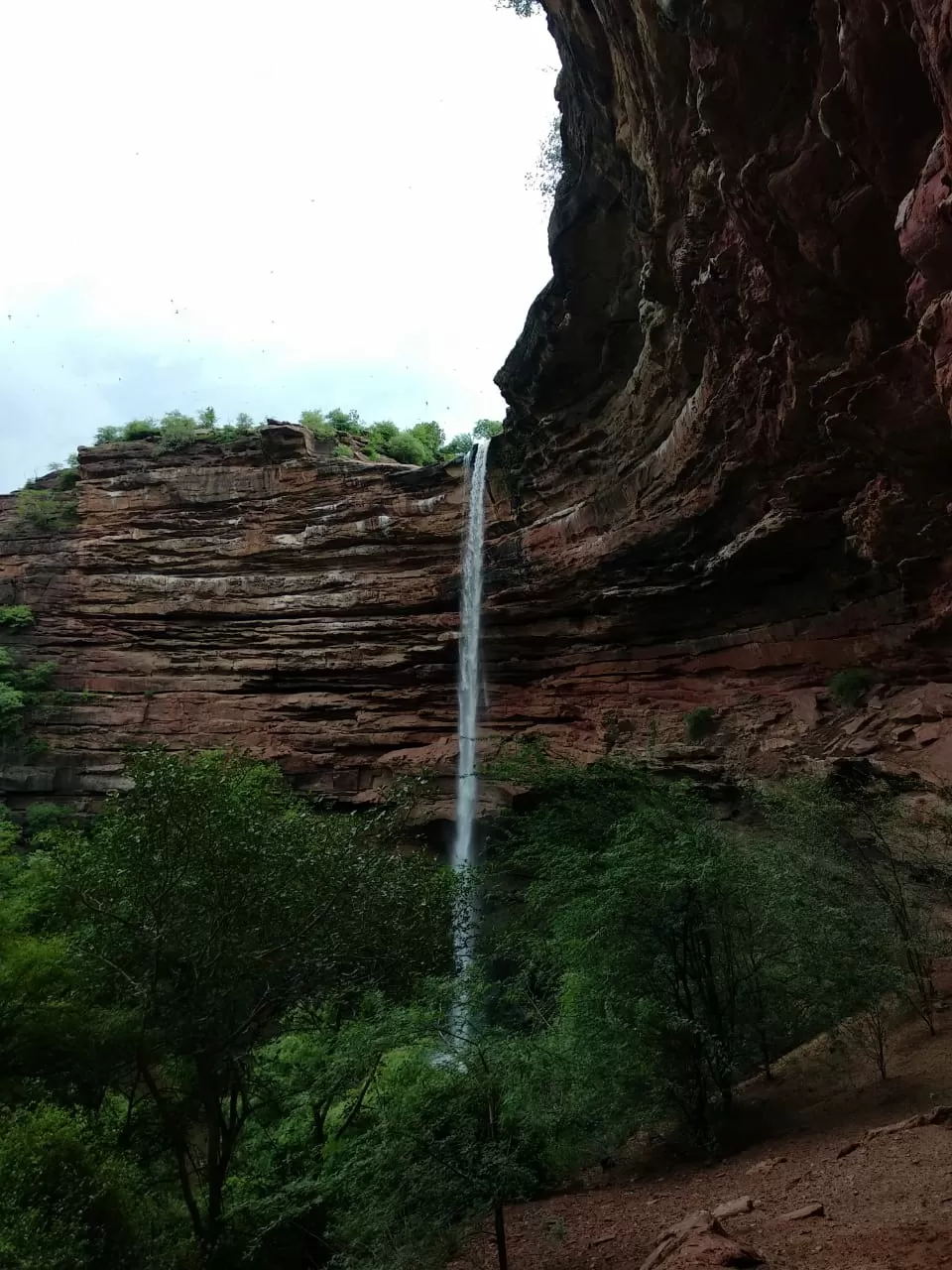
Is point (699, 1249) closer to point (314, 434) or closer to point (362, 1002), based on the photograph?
point (362, 1002)

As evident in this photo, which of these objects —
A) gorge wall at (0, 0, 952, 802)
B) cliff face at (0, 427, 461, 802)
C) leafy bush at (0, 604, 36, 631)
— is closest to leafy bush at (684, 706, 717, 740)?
gorge wall at (0, 0, 952, 802)

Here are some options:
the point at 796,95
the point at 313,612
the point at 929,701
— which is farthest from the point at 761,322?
the point at 313,612

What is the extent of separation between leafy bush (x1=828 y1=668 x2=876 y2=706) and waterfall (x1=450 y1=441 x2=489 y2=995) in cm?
892

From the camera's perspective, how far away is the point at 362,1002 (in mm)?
8367

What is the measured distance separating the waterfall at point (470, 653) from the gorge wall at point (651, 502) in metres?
0.41

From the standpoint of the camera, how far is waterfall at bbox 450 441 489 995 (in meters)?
18.8

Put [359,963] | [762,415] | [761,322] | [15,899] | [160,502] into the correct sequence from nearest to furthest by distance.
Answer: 1. [359,963]
2. [761,322]
3. [15,899]
4. [762,415]
5. [160,502]

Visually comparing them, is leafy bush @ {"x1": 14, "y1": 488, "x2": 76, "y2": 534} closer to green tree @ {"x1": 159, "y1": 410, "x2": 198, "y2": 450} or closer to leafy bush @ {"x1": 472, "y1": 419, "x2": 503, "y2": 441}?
green tree @ {"x1": 159, "y1": 410, "x2": 198, "y2": 450}

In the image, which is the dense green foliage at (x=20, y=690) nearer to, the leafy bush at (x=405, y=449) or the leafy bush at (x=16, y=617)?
the leafy bush at (x=16, y=617)

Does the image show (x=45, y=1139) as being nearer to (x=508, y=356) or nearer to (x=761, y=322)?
(x=761, y=322)

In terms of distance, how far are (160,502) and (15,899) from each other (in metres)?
16.0

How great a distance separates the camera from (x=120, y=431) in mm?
26656

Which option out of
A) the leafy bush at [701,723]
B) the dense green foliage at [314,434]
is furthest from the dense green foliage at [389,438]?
the leafy bush at [701,723]

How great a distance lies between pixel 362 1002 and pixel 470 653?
12530mm
